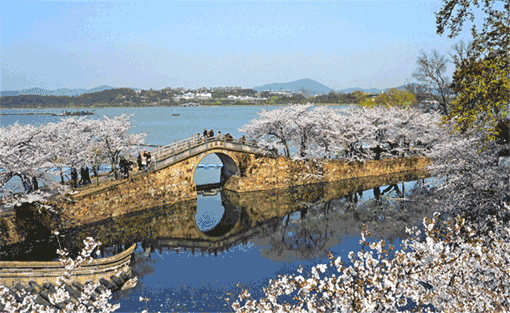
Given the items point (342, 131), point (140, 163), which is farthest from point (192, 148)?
point (342, 131)

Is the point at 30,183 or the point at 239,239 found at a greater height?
the point at 30,183

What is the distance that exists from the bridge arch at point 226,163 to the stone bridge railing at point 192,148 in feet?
1.76

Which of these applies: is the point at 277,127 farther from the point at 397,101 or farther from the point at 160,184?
the point at 397,101

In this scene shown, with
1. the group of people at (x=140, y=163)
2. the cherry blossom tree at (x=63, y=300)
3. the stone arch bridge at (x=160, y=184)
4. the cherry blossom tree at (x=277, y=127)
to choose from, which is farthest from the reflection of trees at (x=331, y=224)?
the group of people at (x=140, y=163)

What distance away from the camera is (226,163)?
36281 millimetres

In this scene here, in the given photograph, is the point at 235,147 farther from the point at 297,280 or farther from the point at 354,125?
the point at 297,280

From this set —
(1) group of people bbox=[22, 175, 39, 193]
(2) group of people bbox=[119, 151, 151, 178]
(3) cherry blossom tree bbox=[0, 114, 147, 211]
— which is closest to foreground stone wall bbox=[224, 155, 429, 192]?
(2) group of people bbox=[119, 151, 151, 178]

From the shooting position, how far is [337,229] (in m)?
23.8

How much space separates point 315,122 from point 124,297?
2740cm

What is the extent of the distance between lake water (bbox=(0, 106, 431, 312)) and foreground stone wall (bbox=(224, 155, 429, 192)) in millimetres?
1288

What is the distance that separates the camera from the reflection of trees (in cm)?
2094

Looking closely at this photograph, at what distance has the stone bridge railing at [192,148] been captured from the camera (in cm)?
2911

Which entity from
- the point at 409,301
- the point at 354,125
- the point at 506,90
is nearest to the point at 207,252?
the point at 409,301

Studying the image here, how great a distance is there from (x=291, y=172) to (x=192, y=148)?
1098 centimetres
